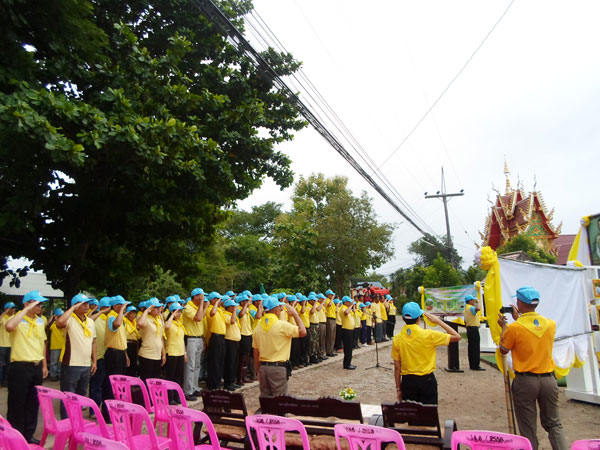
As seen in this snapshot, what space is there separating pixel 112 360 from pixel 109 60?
5434 mm

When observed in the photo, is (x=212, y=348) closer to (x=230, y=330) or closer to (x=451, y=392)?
(x=230, y=330)

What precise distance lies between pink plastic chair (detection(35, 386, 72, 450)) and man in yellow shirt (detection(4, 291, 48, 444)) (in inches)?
44.9

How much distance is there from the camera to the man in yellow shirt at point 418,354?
4.87 meters

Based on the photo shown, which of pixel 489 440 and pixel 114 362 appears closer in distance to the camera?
pixel 489 440

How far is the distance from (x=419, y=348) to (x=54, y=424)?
3945 mm

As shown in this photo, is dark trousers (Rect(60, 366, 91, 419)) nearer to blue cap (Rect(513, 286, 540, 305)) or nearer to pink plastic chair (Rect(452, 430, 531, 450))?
pink plastic chair (Rect(452, 430, 531, 450))

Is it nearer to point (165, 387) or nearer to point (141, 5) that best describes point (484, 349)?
point (165, 387)

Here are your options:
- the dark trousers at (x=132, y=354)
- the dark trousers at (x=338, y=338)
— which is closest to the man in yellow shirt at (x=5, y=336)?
the dark trousers at (x=132, y=354)

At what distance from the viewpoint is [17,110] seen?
19.4 ft

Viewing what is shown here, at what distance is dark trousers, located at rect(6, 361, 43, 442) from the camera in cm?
530

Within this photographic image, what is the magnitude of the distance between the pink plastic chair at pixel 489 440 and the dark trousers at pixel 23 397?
5.16m

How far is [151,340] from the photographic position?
720cm

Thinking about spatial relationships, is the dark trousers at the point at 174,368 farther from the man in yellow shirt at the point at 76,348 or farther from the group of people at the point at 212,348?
the man in yellow shirt at the point at 76,348

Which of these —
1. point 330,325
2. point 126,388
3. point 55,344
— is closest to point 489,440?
point 126,388
